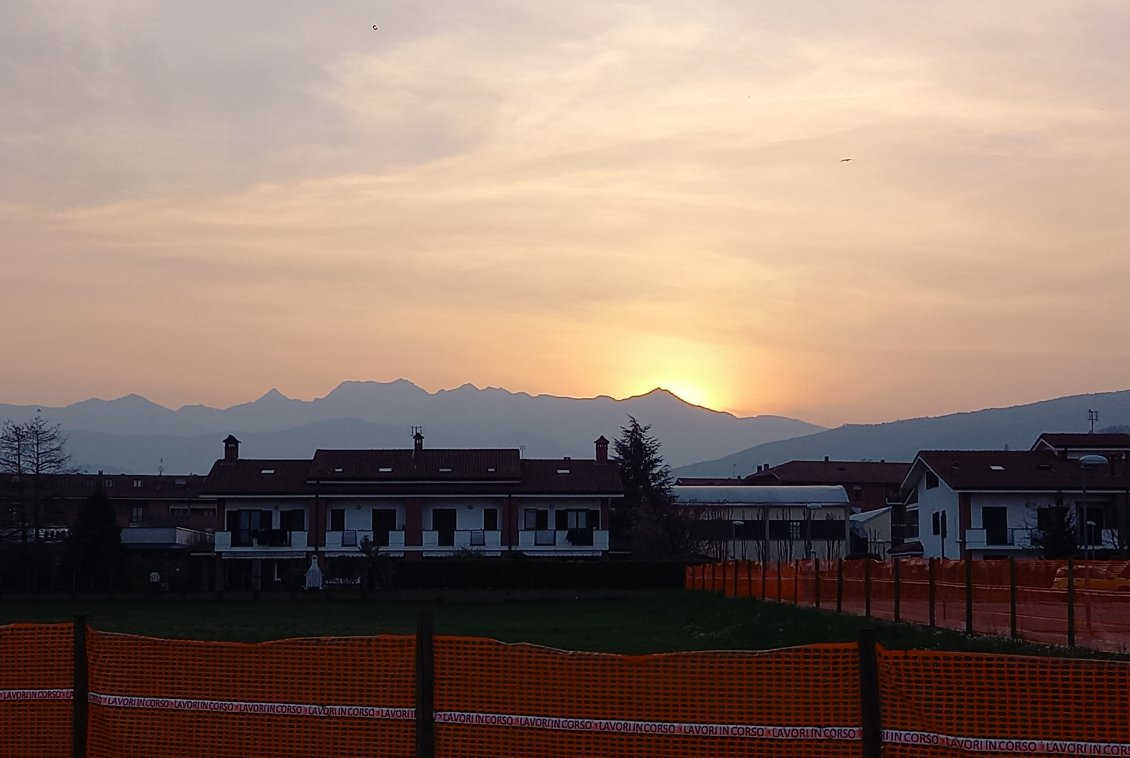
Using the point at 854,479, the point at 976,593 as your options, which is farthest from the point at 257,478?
the point at 854,479

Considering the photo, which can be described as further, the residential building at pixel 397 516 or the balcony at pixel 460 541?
the residential building at pixel 397 516

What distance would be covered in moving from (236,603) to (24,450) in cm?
1907

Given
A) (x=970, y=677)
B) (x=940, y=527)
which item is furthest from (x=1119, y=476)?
(x=970, y=677)

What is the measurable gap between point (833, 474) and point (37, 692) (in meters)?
110

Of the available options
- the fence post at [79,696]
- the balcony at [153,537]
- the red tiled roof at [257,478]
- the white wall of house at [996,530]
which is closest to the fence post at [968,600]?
the fence post at [79,696]

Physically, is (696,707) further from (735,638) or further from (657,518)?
(657,518)

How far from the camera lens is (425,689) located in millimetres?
8906

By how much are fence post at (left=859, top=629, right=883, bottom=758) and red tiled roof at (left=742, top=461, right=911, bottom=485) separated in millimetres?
107045

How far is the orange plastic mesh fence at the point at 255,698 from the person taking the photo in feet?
29.6

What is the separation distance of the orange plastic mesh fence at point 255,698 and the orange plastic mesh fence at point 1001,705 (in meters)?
3.12

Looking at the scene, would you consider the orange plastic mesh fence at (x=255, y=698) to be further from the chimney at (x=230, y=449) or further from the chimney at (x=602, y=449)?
the chimney at (x=602, y=449)

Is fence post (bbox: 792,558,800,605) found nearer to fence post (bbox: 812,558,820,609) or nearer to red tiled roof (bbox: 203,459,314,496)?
fence post (bbox: 812,558,820,609)

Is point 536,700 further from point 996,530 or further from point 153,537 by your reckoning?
point 153,537

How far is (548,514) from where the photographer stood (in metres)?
66.9
